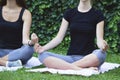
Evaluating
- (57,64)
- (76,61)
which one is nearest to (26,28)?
(57,64)

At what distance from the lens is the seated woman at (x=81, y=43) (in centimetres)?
668

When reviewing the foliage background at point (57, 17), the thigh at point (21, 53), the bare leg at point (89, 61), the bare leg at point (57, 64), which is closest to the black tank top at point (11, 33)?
the thigh at point (21, 53)

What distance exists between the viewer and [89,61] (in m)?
6.65

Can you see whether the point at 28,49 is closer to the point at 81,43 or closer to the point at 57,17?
the point at 81,43

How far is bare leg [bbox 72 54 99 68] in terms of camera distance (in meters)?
6.63

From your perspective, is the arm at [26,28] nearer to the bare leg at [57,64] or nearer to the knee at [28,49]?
the knee at [28,49]

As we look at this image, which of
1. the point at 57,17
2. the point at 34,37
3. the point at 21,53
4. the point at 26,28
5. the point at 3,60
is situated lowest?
the point at 57,17

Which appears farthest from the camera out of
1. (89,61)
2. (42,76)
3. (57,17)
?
(57,17)

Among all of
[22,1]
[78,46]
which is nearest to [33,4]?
[22,1]

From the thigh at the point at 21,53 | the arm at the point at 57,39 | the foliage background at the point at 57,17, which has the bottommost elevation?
the foliage background at the point at 57,17

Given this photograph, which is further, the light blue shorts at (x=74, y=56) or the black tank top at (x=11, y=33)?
the black tank top at (x=11, y=33)

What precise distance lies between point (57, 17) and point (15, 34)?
2.50 metres

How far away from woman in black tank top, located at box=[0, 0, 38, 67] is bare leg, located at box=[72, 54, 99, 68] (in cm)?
83

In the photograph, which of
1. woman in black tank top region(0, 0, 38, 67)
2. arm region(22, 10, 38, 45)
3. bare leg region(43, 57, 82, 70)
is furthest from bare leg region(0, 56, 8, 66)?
bare leg region(43, 57, 82, 70)
